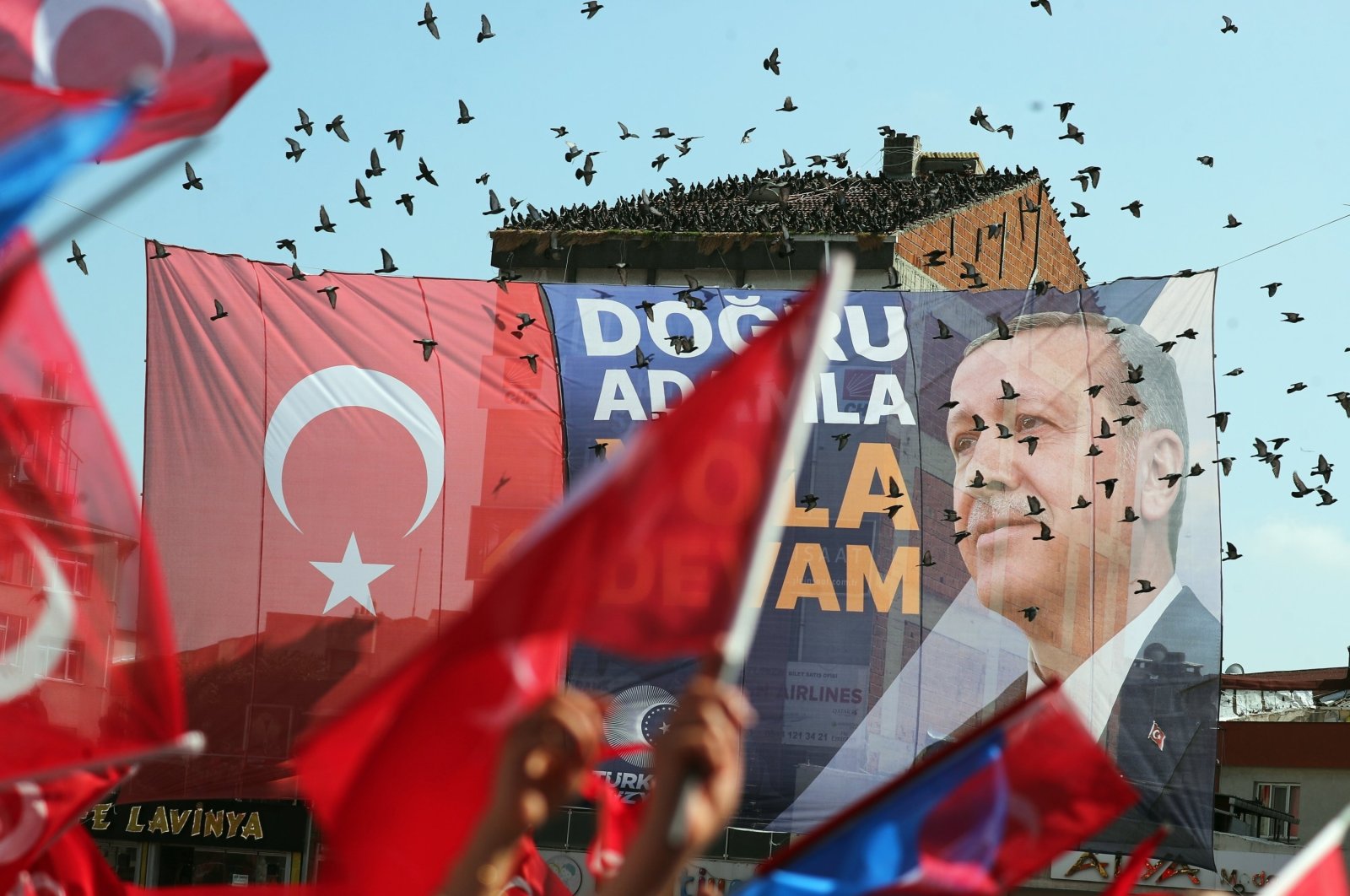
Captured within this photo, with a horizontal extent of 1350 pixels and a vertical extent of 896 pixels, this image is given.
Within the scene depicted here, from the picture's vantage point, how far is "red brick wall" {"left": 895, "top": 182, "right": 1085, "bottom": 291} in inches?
1367

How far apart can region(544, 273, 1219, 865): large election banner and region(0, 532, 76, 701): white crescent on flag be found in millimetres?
16519

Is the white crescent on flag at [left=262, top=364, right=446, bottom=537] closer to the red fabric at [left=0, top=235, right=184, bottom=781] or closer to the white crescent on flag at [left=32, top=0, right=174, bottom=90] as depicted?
the red fabric at [left=0, top=235, right=184, bottom=781]

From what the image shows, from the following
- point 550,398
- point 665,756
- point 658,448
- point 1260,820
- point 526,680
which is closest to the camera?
point 665,756

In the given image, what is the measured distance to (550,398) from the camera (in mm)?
26828

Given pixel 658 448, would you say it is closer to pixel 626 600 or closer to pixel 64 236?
pixel 626 600

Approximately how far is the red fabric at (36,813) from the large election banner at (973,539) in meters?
16.5

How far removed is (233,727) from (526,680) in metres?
20.2

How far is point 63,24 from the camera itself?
22.8 feet

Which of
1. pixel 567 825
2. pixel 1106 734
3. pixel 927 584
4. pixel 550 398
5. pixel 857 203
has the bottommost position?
pixel 567 825

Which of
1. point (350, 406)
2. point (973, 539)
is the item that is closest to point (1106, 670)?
point (973, 539)

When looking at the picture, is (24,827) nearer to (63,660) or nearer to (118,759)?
(63,660)

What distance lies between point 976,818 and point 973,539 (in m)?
19.7

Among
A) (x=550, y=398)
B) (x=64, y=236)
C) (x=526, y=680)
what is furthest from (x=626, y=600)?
(x=550, y=398)

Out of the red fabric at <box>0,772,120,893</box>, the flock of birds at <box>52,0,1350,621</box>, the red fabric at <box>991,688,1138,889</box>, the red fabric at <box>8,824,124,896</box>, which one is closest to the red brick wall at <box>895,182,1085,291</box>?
the flock of birds at <box>52,0,1350,621</box>
